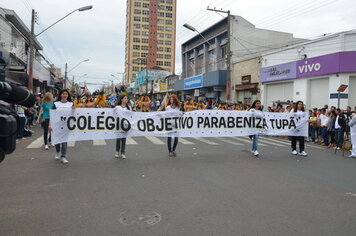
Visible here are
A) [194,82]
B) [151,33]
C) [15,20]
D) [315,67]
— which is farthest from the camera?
[151,33]

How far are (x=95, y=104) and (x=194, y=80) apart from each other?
73.7 feet

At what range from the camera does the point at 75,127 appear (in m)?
7.96

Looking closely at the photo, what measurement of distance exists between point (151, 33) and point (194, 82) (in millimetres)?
103595

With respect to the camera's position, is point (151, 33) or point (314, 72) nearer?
point (314, 72)

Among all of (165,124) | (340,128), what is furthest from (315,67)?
(165,124)

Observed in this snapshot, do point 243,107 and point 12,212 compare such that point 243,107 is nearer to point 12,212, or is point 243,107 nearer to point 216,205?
point 216,205

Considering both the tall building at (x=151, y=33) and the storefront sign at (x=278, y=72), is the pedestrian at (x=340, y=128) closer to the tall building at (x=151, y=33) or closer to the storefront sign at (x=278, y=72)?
the storefront sign at (x=278, y=72)

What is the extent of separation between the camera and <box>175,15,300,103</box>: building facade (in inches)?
1147

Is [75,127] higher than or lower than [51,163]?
higher

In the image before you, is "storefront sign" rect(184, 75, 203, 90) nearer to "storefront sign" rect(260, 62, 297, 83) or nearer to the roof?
"storefront sign" rect(260, 62, 297, 83)

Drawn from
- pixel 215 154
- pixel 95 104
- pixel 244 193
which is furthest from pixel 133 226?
pixel 95 104

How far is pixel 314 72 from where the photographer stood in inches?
780

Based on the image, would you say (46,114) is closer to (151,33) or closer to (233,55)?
(233,55)

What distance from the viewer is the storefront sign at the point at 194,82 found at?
120 ft
